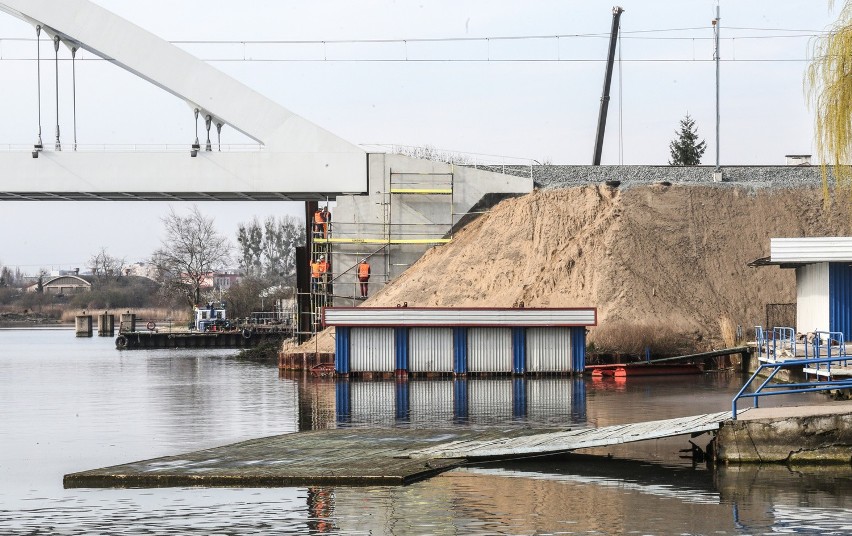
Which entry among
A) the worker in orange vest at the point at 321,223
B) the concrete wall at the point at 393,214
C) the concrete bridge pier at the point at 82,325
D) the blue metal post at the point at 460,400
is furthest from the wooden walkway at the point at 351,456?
the concrete bridge pier at the point at 82,325

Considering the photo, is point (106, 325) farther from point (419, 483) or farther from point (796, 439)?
point (796, 439)

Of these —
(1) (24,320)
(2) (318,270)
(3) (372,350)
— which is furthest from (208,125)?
(1) (24,320)

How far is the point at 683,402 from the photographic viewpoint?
35.1 m

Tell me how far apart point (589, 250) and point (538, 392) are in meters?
24.2

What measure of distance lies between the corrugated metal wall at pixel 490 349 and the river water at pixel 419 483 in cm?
769

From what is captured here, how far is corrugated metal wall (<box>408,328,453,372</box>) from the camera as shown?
48.3m

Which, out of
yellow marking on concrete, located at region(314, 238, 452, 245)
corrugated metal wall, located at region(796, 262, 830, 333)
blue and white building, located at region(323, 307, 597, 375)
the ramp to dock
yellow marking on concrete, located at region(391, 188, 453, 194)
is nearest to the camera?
the ramp to dock

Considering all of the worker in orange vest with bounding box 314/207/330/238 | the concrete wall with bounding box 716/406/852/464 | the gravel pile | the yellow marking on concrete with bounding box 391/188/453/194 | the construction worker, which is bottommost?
the concrete wall with bounding box 716/406/852/464

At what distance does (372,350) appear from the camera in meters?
48.4

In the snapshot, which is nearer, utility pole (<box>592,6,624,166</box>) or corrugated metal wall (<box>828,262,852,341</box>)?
corrugated metal wall (<box>828,262,852,341</box>)

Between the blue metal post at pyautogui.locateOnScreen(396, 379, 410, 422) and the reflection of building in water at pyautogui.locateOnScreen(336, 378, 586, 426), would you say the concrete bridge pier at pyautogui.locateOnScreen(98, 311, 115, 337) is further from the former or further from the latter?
the blue metal post at pyautogui.locateOnScreen(396, 379, 410, 422)

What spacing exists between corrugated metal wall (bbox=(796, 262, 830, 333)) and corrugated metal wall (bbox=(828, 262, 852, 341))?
6.7 inches

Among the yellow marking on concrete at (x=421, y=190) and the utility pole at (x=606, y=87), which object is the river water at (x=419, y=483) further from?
the utility pole at (x=606, y=87)

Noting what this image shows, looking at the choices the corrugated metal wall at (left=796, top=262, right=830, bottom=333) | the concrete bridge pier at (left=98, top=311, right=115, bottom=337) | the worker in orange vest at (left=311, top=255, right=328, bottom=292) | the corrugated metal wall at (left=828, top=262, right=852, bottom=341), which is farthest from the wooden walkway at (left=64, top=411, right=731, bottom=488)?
the concrete bridge pier at (left=98, top=311, right=115, bottom=337)
